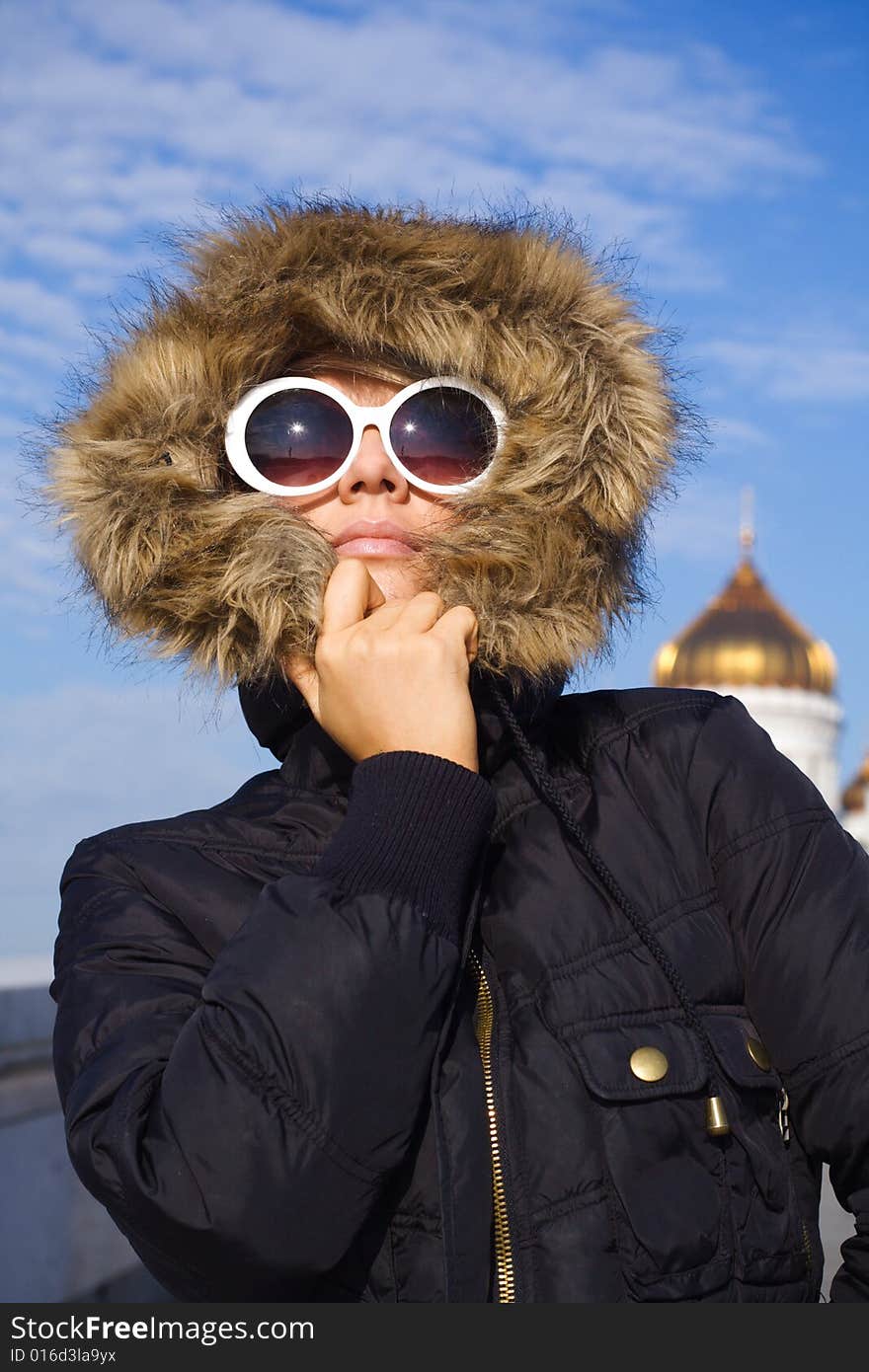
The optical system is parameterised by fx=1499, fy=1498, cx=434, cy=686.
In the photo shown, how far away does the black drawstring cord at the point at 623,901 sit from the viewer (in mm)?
1793

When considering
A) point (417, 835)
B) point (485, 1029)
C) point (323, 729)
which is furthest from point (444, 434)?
point (485, 1029)

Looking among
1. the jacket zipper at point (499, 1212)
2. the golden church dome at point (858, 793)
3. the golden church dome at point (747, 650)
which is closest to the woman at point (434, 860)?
the jacket zipper at point (499, 1212)

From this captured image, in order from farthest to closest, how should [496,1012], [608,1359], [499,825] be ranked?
[499,825] < [496,1012] < [608,1359]

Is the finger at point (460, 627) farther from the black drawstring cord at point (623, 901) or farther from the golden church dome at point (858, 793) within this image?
the golden church dome at point (858, 793)

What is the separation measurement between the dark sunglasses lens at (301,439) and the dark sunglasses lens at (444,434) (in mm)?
84

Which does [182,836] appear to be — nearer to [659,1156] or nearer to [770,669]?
[659,1156]

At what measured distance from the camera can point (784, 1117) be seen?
1.87 m

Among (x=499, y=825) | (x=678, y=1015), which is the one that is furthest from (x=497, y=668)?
(x=678, y=1015)

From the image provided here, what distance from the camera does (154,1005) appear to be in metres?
1.78

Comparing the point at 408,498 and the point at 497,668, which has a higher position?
the point at 408,498

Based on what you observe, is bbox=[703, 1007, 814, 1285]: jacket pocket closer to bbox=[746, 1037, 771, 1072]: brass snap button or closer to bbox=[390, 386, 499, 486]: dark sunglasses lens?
bbox=[746, 1037, 771, 1072]: brass snap button

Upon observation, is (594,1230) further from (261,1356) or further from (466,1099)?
(261,1356)

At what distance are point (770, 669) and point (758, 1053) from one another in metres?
59.8

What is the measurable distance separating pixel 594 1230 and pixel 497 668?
0.75 metres
